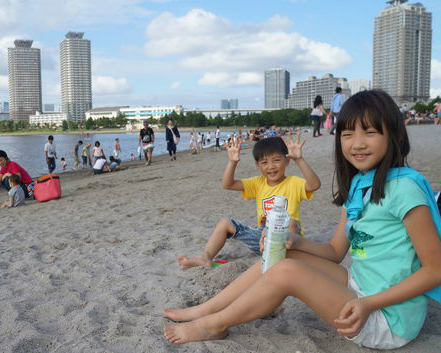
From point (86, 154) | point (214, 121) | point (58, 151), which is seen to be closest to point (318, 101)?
point (86, 154)

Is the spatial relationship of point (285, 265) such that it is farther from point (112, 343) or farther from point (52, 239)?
point (52, 239)

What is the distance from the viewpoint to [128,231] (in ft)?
17.5

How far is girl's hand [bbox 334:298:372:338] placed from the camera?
1.87m

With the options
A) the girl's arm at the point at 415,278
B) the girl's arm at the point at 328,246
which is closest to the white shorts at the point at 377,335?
the girl's arm at the point at 415,278

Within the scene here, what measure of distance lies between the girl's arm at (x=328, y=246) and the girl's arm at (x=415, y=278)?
0.54 m

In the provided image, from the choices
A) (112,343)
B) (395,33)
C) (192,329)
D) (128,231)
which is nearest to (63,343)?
(112,343)

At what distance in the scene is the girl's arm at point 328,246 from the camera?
2.41 metres

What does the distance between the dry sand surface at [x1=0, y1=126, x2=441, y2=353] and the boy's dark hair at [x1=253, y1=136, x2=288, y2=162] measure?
1.04 metres

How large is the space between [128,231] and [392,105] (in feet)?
13.3

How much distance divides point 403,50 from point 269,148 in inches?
4986

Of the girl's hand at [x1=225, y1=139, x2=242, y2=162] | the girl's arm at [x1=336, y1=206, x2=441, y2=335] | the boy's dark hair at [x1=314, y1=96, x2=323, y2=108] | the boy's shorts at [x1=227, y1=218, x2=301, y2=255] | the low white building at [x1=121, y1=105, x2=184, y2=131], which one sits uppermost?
the low white building at [x1=121, y1=105, x2=184, y2=131]

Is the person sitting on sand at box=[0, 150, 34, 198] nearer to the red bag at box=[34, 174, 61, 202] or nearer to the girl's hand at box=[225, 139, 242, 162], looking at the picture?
the red bag at box=[34, 174, 61, 202]

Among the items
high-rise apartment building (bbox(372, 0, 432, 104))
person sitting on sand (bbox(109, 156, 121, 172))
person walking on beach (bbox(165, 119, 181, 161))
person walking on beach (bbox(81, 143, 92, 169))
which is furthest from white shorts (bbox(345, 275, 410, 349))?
high-rise apartment building (bbox(372, 0, 432, 104))

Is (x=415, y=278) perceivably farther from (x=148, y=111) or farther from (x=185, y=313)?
(x=148, y=111)
